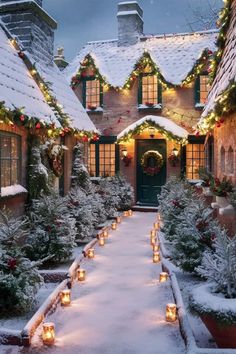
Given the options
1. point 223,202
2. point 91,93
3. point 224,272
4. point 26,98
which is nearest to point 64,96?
point 26,98

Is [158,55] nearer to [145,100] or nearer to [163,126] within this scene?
[145,100]

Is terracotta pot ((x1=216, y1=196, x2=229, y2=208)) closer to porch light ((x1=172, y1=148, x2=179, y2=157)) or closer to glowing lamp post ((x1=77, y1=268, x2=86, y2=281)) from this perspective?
glowing lamp post ((x1=77, y1=268, x2=86, y2=281))

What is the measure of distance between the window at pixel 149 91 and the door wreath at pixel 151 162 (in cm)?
234

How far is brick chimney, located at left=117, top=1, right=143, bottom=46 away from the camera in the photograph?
2139 centimetres

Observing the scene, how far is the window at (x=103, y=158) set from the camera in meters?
20.4

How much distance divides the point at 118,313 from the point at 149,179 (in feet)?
45.3

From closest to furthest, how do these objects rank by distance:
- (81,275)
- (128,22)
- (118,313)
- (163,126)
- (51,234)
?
1. (118,313)
2. (81,275)
3. (51,234)
4. (163,126)
5. (128,22)

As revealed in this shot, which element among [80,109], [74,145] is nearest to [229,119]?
[74,145]

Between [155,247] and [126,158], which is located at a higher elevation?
[126,158]

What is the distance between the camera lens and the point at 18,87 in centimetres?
1055

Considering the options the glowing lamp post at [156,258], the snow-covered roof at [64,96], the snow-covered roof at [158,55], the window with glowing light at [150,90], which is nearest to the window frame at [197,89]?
the snow-covered roof at [158,55]

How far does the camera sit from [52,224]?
8.95 meters

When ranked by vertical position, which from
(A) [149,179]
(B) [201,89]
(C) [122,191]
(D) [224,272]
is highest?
(B) [201,89]

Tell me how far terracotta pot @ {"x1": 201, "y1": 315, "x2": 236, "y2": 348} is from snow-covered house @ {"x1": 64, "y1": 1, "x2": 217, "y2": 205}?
13.6 metres
